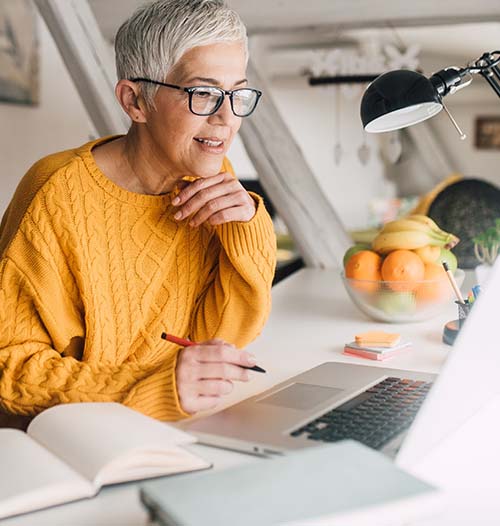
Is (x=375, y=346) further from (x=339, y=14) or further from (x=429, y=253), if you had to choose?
(x=339, y=14)

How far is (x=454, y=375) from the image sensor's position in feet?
2.93

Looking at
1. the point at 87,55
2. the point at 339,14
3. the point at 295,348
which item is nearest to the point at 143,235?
the point at 295,348

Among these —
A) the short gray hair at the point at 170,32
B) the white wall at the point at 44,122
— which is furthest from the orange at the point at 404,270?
the white wall at the point at 44,122

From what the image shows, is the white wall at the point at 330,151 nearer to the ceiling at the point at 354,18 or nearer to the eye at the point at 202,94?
the ceiling at the point at 354,18

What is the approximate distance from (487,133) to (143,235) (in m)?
3.94

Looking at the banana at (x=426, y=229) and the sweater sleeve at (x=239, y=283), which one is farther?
the banana at (x=426, y=229)

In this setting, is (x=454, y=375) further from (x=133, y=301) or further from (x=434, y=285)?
(x=434, y=285)

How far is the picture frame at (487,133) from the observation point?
482 cm

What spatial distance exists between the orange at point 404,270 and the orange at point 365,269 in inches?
1.1

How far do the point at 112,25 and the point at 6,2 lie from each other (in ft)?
2.03

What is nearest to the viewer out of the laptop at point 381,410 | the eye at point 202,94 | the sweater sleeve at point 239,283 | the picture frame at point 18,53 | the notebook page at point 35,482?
the notebook page at point 35,482

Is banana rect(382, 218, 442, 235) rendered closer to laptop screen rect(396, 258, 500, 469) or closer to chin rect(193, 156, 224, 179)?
chin rect(193, 156, 224, 179)

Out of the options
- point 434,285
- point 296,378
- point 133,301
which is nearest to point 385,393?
point 296,378

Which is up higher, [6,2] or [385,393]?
[6,2]
